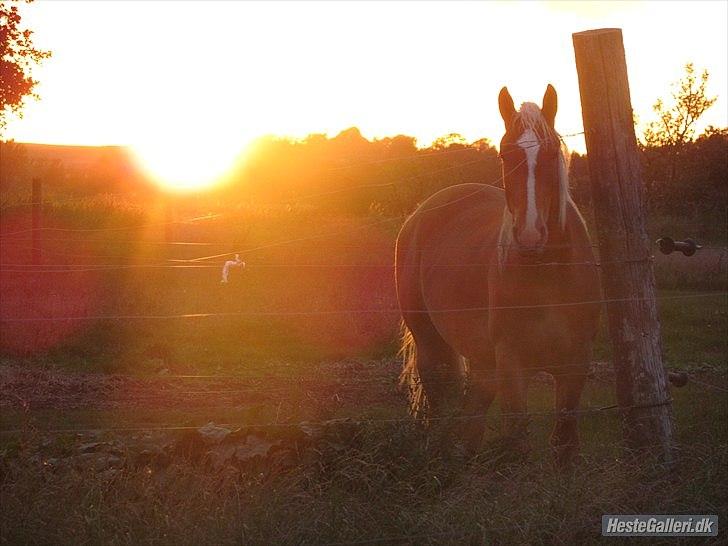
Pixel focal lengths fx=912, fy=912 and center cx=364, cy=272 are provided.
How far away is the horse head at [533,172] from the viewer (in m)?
5.00

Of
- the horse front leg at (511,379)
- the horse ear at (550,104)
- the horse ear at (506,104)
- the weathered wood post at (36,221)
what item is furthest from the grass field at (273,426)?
the horse ear at (550,104)

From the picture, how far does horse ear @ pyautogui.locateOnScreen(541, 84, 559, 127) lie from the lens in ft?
17.4

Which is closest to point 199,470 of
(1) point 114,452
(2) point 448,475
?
(1) point 114,452

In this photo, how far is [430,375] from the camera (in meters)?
7.41

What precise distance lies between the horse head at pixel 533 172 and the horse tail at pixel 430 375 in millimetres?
2161

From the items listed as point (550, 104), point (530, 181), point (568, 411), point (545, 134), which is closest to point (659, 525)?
point (568, 411)

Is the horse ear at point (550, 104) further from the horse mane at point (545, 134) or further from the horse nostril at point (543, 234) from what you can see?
the horse nostril at point (543, 234)

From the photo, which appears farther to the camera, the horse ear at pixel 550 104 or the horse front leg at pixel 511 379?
the horse front leg at pixel 511 379

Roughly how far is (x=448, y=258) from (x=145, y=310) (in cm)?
783

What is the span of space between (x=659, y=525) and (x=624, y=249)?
1.52 meters

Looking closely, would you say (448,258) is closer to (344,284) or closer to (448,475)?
(448,475)

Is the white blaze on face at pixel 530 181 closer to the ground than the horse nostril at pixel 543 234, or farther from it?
farther from it

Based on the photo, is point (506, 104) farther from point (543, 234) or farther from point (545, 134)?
point (543, 234)

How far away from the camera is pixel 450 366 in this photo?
7.46m
